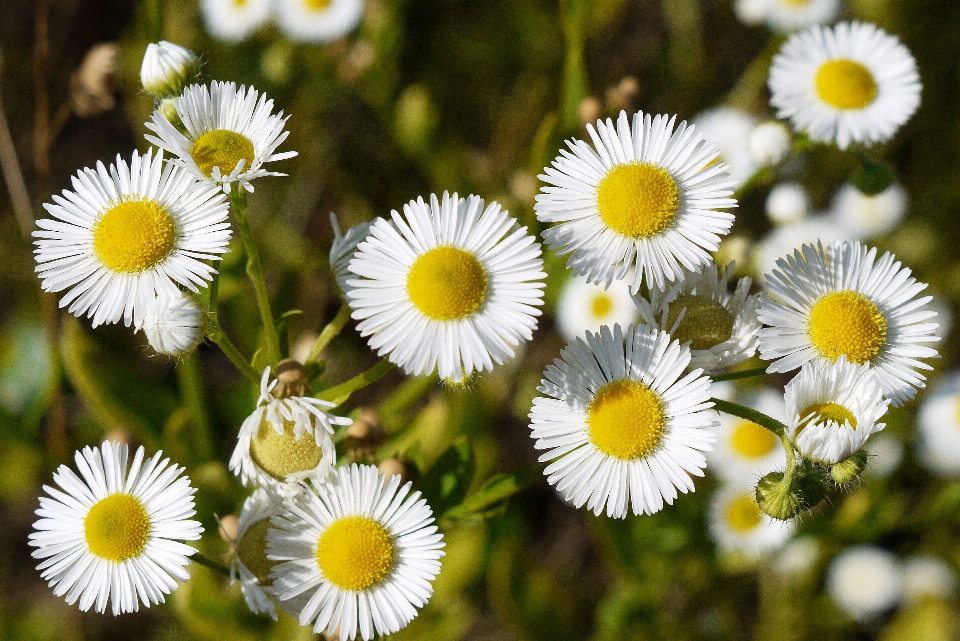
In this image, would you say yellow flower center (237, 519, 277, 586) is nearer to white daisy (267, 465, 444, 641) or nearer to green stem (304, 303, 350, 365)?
white daisy (267, 465, 444, 641)

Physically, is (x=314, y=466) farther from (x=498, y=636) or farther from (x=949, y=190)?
(x=949, y=190)

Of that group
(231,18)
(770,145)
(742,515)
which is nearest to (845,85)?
(770,145)

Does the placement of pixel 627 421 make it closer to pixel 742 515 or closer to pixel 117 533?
pixel 117 533

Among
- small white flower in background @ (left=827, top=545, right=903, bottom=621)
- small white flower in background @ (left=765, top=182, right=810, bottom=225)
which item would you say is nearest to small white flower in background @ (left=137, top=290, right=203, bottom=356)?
small white flower in background @ (left=765, top=182, right=810, bottom=225)

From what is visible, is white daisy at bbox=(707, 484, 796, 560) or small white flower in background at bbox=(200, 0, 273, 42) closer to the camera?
white daisy at bbox=(707, 484, 796, 560)

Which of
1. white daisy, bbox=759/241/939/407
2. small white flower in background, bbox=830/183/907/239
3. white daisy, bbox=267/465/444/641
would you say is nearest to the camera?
white daisy, bbox=267/465/444/641

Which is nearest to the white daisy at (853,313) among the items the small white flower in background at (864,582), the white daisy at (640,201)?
the white daisy at (640,201)
